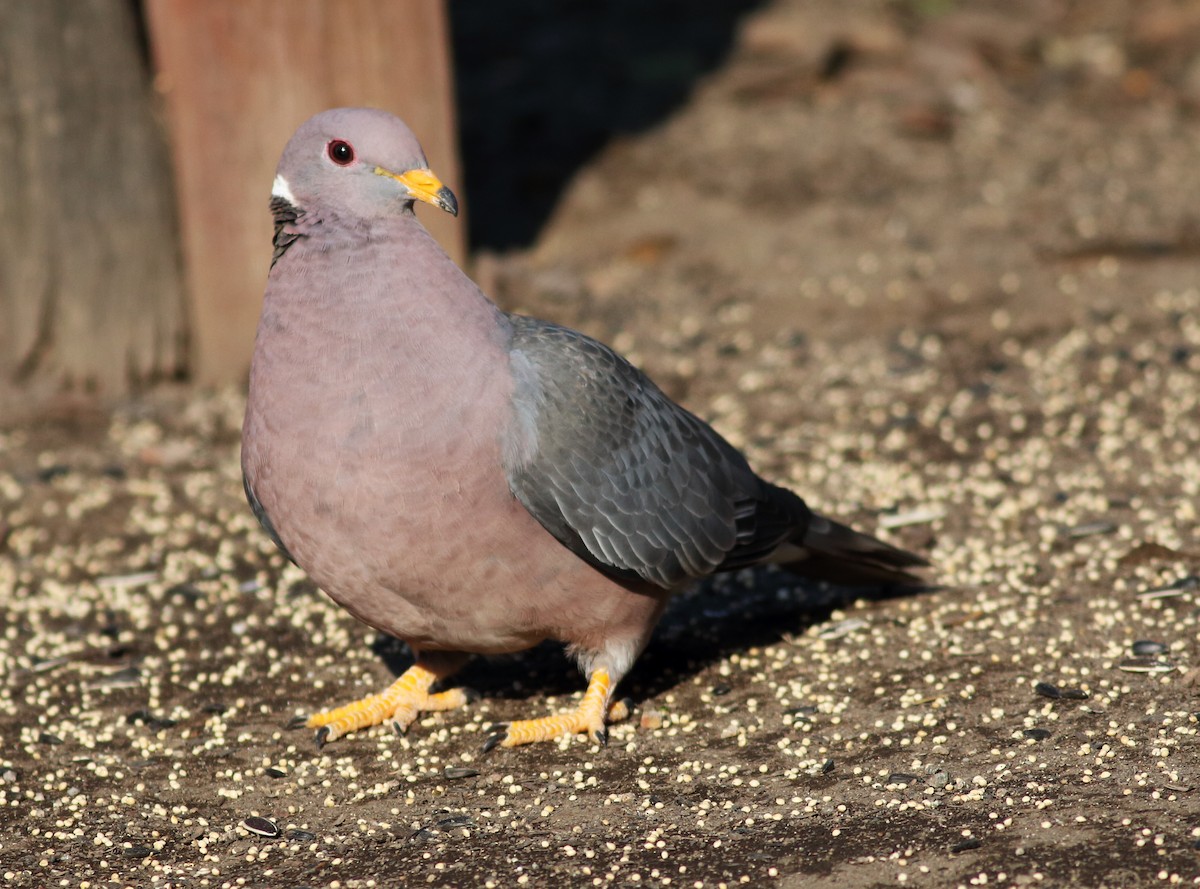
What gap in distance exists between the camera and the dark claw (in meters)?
4.29

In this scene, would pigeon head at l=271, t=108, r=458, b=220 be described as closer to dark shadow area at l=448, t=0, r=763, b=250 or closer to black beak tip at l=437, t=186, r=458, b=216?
black beak tip at l=437, t=186, r=458, b=216

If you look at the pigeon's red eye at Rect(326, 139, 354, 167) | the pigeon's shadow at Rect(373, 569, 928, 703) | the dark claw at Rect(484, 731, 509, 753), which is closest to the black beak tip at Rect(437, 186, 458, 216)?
the pigeon's red eye at Rect(326, 139, 354, 167)

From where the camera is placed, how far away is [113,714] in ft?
15.3

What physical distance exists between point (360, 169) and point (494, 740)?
159 centimetres

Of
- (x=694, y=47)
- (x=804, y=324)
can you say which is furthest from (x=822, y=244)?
(x=694, y=47)

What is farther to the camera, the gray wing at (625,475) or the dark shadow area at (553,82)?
the dark shadow area at (553,82)

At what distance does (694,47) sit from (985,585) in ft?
20.1

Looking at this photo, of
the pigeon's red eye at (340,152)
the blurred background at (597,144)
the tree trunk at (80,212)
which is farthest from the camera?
the blurred background at (597,144)

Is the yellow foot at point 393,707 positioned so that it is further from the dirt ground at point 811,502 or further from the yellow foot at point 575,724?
the yellow foot at point 575,724

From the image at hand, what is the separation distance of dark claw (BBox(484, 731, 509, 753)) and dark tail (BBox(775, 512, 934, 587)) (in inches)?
38.8

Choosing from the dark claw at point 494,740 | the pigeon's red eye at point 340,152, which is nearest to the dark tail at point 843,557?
the dark claw at point 494,740

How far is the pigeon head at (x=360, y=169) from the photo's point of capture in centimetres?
386

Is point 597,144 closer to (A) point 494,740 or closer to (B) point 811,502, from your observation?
(B) point 811,502

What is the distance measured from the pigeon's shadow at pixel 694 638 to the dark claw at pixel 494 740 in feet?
0.97
